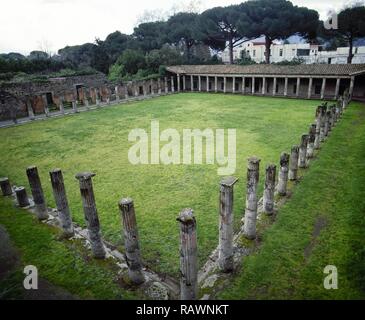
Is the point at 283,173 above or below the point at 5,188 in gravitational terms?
above

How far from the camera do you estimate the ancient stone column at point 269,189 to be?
733 centimetres

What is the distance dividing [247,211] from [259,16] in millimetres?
38597

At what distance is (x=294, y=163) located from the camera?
A: 970 centimetres

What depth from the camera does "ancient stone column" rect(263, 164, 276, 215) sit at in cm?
733

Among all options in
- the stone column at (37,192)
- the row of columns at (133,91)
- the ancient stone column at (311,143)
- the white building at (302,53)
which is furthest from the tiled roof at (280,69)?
the stone column at (37,192)

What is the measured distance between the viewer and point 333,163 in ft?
37.4

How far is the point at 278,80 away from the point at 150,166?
88.1 feet

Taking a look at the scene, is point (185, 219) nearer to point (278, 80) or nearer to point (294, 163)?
point (294, 163)

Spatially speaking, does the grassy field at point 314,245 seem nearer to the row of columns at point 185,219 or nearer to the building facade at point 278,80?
the row of columns at point 185,219

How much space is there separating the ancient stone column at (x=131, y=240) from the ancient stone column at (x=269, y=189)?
3843 millimetres

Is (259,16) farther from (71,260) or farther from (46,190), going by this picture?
(71,260)

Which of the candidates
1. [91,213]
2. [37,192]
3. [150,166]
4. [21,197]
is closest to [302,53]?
[150,166]

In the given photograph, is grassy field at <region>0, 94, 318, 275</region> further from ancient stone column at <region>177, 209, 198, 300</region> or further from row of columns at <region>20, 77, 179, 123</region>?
row of columns at <region>20, 77, 179, 123</region>
